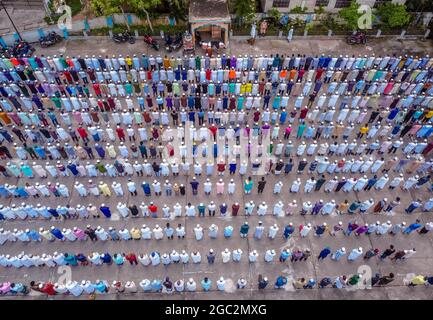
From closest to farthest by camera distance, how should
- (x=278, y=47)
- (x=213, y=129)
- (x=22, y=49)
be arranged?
(x=213, y=129), (x=22, y=49), (x=278, y=47)

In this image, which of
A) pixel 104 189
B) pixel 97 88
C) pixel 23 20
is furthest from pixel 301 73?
pixel 23 20

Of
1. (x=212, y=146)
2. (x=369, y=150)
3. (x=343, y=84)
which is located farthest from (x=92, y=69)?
(x=369, y=150)

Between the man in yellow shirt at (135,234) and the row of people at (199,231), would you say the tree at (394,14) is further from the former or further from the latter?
the man in yellow shirt at (135,234)

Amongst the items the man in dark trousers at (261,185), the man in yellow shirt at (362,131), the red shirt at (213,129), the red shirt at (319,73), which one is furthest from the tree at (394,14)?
the man in dark trousers at (261,185)

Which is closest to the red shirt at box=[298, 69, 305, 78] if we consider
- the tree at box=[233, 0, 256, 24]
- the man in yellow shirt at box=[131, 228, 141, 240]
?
the tree at box=[233, 0, 256, 24]

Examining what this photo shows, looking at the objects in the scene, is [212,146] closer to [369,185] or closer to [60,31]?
[369,185]

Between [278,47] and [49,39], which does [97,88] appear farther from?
[278,47]
